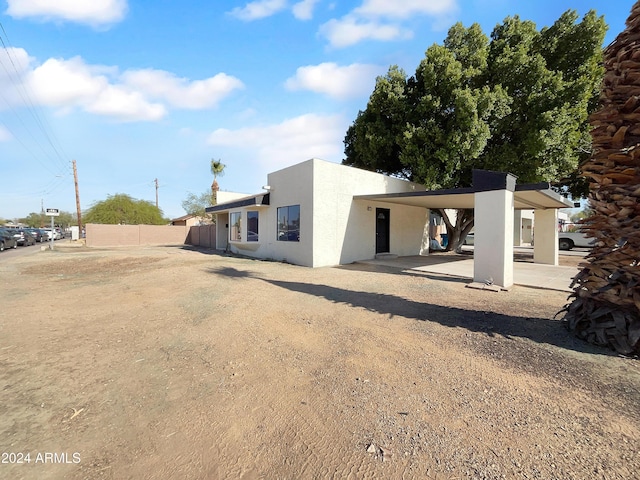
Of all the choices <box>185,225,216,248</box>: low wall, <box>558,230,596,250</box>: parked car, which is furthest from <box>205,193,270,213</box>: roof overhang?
<box>558,230,596,250</box>: parked car

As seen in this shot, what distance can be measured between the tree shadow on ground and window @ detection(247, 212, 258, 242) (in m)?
9.03

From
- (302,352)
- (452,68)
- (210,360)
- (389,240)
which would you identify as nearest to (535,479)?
(302,352)

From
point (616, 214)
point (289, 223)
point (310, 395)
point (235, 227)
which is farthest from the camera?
point (235, 227)

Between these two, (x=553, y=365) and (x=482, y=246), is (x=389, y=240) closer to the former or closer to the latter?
(x=482, y=246)

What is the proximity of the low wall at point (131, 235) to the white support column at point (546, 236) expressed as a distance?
28.2 metres

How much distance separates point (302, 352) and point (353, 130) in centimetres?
1738

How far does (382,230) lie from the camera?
1505 centimetres

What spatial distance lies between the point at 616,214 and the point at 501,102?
11.6 m

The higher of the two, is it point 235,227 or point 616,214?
point 616,214

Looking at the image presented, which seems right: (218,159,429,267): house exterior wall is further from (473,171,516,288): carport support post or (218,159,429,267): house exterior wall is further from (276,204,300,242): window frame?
(473,171,516,288): carport support post

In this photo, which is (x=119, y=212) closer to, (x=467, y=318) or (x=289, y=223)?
(x=289, y=223)

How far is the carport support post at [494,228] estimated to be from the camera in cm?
790

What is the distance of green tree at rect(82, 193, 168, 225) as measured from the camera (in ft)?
121

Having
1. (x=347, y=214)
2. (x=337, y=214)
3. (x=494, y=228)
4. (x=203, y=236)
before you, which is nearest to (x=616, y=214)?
(x=494, y=228)
